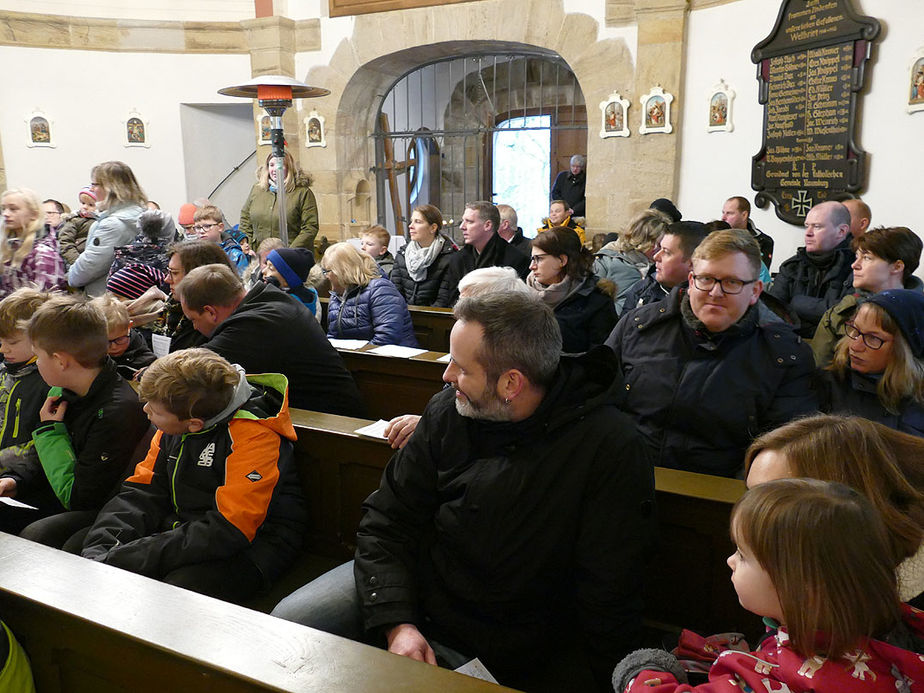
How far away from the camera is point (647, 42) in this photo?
7.42m

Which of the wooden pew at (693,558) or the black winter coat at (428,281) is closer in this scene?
the wooden pew at (693,558)

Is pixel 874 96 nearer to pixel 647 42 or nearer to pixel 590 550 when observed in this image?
pixel 647 42

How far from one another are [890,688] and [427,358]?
9.29 feet

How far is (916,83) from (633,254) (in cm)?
224

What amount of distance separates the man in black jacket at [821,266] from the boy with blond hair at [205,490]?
10.4 ft

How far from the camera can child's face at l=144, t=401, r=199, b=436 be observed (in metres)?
2.27

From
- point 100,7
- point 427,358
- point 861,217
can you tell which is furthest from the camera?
point 100,7

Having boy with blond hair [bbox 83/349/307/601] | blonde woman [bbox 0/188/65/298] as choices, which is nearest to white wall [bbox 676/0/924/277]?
boy with blond hair [bbox 83/349/307/601]

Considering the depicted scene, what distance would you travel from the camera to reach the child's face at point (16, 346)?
9.73 ft

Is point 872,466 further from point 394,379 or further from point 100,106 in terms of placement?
point 100,106

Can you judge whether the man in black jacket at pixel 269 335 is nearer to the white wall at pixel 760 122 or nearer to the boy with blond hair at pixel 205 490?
the boy with blond hair at pixel 205 490

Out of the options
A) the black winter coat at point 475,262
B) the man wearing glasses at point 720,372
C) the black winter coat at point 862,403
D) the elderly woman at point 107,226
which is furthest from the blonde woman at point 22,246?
the black winter coat at point 862,403

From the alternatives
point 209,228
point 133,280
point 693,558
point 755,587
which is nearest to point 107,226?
point 133,280

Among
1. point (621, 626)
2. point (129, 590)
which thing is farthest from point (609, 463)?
point (129, 590)
